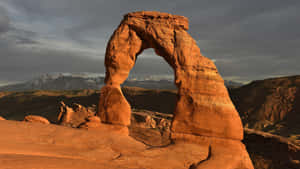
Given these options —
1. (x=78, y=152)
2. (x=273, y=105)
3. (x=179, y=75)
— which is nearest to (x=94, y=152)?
(x=78, y=152)

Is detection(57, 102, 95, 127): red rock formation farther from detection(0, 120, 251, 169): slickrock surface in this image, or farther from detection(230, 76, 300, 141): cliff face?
detection(230, 76, 300, 141): cliff face

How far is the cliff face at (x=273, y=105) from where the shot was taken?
34816 mm

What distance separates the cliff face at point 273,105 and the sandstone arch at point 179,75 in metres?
27.5

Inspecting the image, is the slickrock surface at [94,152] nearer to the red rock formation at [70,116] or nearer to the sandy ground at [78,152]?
the sandy ground at [78,152]

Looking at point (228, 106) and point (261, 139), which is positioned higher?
point (228, 106)

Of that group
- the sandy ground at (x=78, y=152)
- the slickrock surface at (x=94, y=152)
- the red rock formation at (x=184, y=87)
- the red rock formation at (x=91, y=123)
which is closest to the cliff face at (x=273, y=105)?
the red rock formation at (x=184, y=87)

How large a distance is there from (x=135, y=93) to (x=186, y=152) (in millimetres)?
56996

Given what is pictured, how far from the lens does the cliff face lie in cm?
3482

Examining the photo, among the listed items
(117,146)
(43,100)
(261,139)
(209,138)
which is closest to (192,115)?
(209,138)

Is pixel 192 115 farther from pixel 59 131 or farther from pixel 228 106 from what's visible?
pixel 59 131


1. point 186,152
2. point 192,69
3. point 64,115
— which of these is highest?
point 192,69

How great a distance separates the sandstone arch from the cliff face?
2749cm

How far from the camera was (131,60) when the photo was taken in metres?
10.9

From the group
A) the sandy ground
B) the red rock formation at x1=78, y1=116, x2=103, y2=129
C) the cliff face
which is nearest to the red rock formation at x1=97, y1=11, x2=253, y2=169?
the red rock formation at x1=78, y1=116, x2=103, y2=129
